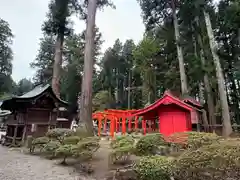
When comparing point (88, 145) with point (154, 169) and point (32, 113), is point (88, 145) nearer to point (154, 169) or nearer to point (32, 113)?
point (154, 169)

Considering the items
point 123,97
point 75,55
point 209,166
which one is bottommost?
point 209,166

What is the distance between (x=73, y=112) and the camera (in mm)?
29938

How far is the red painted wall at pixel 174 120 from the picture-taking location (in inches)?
348

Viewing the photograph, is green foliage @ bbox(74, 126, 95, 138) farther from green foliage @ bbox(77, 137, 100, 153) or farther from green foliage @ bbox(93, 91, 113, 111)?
green foliage @ bbox(93, 91, 113, 111)

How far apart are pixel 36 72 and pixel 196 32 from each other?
2720 cm

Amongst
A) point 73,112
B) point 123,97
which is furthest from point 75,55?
point 123,97

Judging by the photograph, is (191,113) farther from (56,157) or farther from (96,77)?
(96,77)

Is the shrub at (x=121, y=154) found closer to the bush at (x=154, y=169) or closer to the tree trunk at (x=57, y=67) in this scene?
the bush at (x=154, y=169)

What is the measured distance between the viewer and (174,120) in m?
8.93

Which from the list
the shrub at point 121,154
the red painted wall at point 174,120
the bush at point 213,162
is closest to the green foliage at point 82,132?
the shrub at point 121,154

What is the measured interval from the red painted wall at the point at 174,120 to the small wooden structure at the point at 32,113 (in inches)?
256

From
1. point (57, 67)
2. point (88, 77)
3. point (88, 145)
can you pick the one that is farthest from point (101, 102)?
point (88, 145)

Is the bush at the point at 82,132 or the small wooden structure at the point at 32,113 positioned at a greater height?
the small wooden structure at the point at 32,113

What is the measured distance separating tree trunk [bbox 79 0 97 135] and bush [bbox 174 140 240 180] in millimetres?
5086
